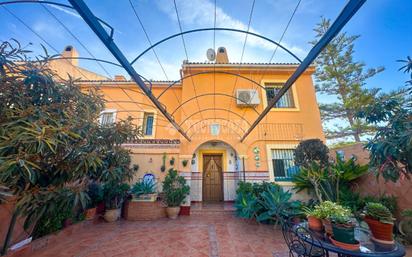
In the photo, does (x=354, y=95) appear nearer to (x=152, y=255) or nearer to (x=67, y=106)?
(x=152, y=255)

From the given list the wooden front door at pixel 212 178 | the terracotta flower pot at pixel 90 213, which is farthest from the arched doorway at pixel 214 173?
the terracotta flower pot at pixel 90 213

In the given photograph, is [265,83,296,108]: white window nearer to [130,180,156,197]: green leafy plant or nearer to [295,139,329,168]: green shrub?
[295,139,329,168]: green shrub

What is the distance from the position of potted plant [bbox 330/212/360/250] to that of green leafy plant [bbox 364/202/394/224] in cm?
44

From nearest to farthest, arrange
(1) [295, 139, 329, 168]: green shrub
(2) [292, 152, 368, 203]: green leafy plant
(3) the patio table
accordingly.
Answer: (3) the patio table
(1) [295, 139, 329, 168]: green shrub
(2) [292, 152, 368, 203]: green leafy plant

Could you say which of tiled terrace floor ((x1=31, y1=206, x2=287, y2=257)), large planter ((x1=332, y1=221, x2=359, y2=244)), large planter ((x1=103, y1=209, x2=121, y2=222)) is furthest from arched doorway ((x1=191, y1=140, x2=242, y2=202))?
large planter ((x1=332, y1=221, x2=359, y2=244))

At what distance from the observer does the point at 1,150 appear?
2070 millimetres

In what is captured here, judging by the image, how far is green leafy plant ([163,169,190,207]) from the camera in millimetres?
6012

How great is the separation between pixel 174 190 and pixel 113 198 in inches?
87.5

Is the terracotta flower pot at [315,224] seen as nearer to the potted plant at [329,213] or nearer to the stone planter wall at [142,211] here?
the potted plant at [329,213]

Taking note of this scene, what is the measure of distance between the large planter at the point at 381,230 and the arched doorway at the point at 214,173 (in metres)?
5.42

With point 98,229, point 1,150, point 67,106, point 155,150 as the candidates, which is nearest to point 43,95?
point 67,106

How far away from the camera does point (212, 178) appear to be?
841cm

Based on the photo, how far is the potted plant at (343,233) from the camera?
1888 millimetres

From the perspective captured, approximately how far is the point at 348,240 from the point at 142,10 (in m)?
4.42
